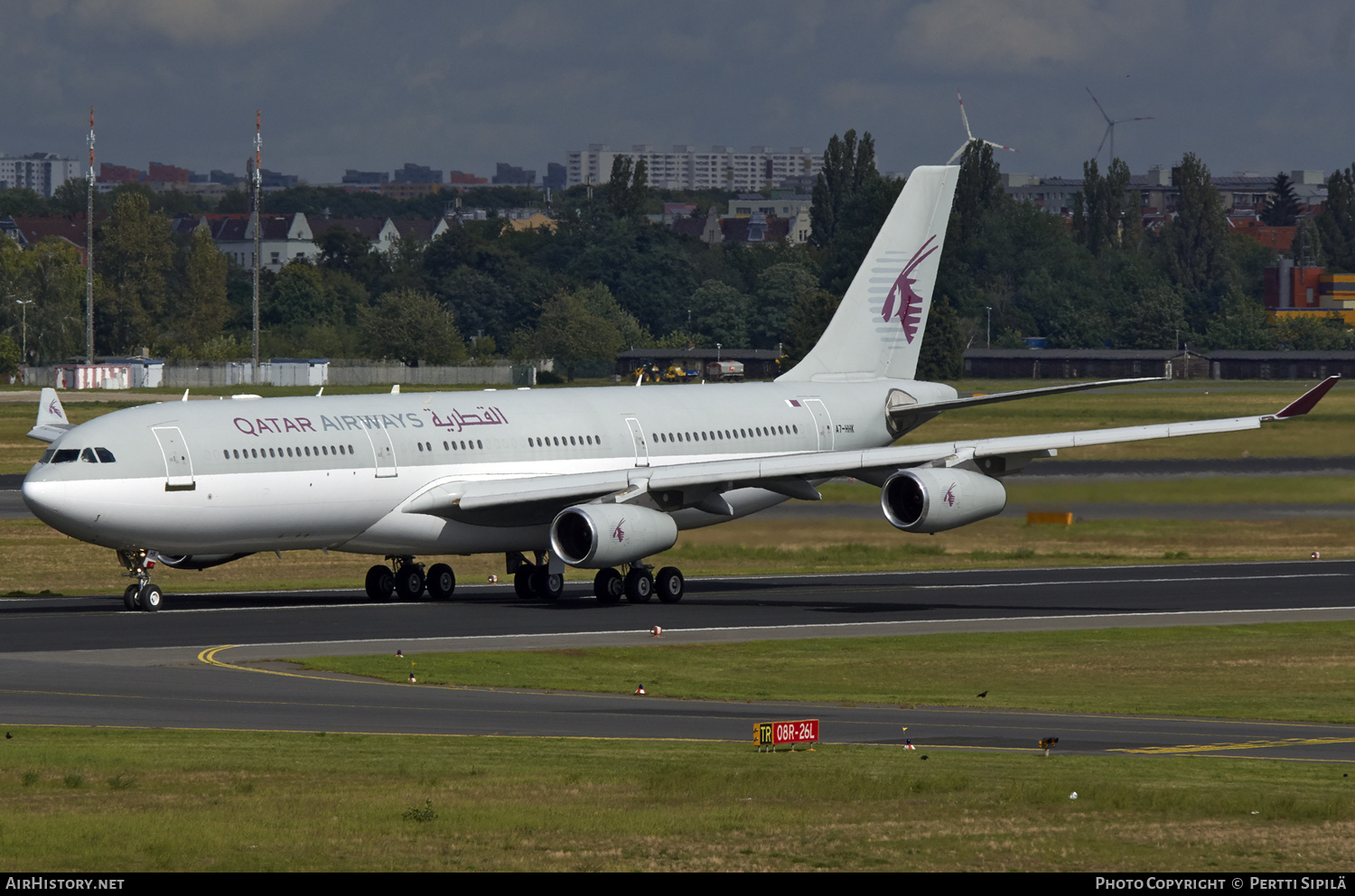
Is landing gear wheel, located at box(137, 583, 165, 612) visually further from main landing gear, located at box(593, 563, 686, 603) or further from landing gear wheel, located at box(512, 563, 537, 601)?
main landing gear, located at box(593, 563, 686, 603)

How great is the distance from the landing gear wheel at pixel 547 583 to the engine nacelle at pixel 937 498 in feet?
28.5

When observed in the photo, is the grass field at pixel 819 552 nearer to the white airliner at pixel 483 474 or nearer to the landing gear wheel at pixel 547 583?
the white airliner at pixel 483 474

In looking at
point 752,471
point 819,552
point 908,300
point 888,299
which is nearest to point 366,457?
point 752,471

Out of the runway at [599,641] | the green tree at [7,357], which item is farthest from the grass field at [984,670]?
the green tree at [7,357]

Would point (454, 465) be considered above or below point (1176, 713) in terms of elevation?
above

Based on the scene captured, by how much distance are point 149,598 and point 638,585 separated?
474 inches

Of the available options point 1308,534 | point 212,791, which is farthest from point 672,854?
point 1308,534

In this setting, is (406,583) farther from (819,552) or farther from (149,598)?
(819,552)

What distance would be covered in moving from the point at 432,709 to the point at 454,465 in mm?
18704

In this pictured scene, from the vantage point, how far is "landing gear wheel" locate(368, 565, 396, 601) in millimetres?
51500

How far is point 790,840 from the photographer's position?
19.5 metres

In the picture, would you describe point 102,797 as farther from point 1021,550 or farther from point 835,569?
point 1021,550

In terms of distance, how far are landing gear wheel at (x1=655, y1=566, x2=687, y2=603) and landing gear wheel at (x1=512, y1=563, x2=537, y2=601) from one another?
3407mm

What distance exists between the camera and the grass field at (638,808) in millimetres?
18578
